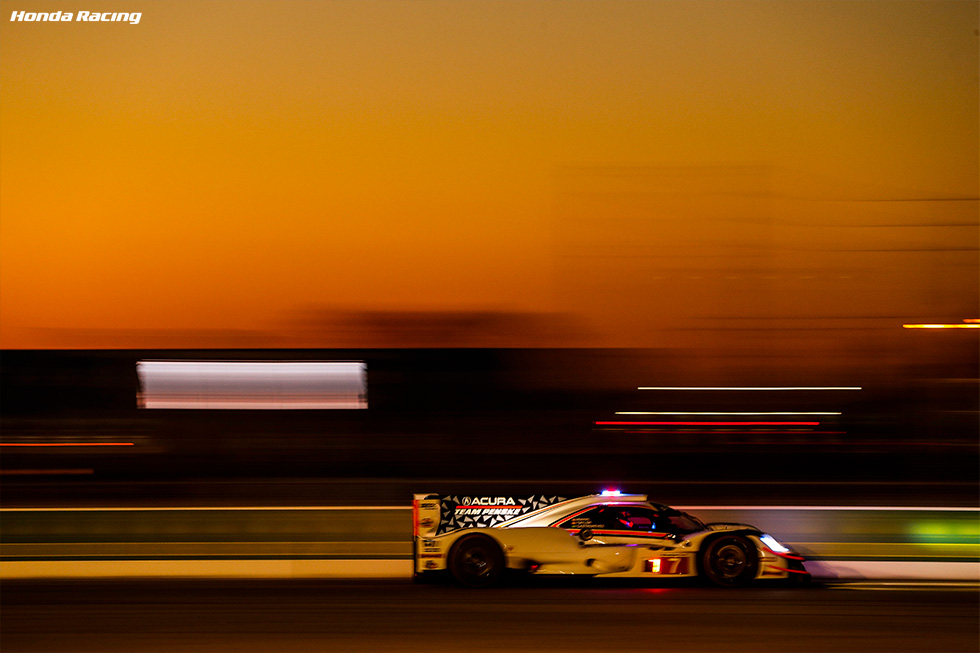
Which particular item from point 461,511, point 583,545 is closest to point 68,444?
point 461,511

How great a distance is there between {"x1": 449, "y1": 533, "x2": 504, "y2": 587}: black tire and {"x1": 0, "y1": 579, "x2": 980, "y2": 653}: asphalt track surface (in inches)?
6.2

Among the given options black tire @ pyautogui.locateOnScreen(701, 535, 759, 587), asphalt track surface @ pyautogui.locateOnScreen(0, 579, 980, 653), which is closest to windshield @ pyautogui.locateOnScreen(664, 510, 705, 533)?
black tire @ pyautogui.locateOnScreen(701, 535, 759, 587)

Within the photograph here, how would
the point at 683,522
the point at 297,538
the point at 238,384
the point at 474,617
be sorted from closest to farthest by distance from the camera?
the point at 474,617
the point at 683,522
the point at 297,538
the point at 238,384

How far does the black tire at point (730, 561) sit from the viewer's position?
8.37m

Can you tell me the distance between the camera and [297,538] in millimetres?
9555

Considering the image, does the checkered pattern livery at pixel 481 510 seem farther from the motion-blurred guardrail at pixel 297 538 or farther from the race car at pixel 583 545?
the motion-blurred guardrail at pixel 297 538

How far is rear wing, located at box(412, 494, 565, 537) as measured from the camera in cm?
855

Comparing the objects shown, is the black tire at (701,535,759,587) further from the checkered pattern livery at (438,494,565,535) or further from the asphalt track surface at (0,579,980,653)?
the checkered pattern livery at (438,494,565,535)

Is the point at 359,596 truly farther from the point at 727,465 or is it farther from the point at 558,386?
the point at 727,465

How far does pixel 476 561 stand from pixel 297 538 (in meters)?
2.32

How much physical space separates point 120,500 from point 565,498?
591 inches

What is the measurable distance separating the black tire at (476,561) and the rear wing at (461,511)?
16 centimetres

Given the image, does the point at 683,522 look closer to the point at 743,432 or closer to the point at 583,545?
the point at 583,545

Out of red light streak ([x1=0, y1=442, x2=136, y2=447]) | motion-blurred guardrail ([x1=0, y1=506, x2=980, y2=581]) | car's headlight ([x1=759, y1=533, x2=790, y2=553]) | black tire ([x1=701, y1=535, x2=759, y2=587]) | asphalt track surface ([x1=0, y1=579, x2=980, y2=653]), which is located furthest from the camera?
red light streak ([x1=0, y1=442, x2=136, y2=447])
